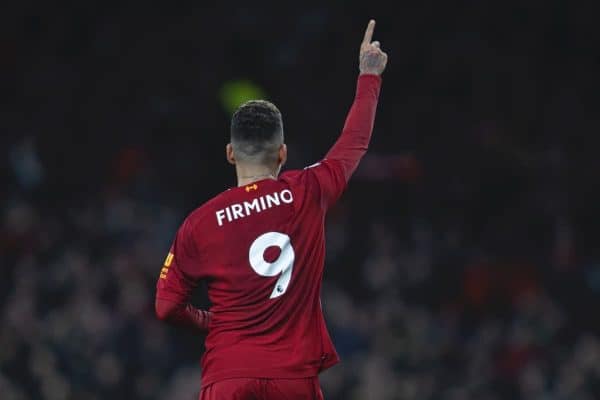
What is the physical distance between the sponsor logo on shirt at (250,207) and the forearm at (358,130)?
0.93 ft

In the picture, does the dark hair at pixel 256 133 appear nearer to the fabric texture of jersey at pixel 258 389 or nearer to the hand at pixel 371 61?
the hand at pixel 371 61

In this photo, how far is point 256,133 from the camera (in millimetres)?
4473

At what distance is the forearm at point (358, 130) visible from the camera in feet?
15.2

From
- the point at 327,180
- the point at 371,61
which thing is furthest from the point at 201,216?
the point at 371,61

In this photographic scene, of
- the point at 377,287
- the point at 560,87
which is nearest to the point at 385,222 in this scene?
the point at 377,287

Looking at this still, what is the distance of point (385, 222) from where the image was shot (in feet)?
42.3

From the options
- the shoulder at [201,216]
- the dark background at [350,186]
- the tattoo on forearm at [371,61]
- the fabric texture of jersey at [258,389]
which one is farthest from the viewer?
the dark background at [350,186]

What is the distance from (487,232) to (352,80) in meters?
2.41

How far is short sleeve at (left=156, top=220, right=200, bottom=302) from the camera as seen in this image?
4.45m

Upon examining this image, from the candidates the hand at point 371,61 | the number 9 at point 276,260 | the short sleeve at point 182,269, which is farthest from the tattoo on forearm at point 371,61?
the short sleeve at point 182,269

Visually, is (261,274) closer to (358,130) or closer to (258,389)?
(258,389)

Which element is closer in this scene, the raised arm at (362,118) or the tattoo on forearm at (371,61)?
the raised arm at (362,118)

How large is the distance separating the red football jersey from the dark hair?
0.33ft

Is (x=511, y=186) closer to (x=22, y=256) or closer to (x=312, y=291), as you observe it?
(x=22, y=256)
